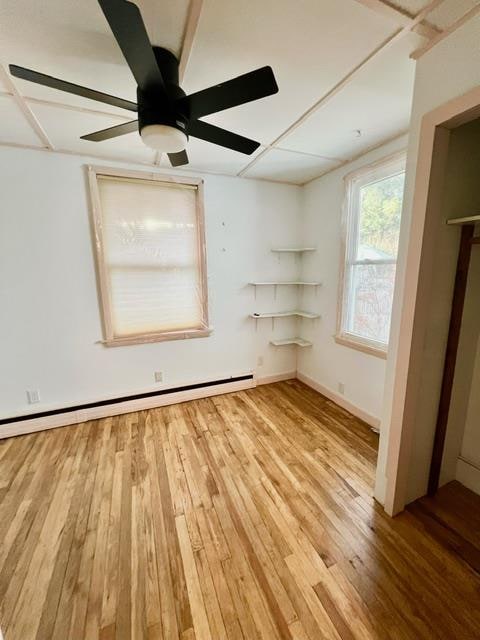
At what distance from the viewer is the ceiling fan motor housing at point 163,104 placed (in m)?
1.15

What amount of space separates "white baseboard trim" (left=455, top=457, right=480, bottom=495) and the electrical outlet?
3534 millimetres

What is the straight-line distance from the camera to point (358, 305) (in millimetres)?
2576

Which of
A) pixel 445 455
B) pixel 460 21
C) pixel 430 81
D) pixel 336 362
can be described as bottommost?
pixel 445 455

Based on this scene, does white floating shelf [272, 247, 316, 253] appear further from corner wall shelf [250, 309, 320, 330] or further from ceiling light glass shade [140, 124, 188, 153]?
ceiling light glass shade [140, 124, 188, 153]

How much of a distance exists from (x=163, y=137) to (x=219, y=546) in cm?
215

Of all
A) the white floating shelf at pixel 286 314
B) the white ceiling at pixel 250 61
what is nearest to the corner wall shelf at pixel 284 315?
the white floating shelf at pixel 286 314

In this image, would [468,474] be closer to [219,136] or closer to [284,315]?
[284,315]

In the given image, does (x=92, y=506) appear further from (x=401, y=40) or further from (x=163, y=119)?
(x=401, y=40)

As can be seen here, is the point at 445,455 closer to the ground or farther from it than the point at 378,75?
closer to the ground

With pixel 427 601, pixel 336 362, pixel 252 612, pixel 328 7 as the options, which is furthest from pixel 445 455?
pixel 328 7

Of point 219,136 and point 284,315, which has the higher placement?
point 219,136

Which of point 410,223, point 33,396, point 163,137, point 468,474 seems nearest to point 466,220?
point 410,223

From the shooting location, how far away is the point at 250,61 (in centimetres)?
129

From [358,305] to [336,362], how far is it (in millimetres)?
696
